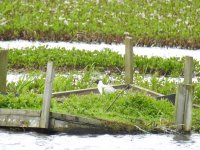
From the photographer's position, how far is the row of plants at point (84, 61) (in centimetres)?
3136

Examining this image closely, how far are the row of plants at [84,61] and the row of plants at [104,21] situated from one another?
786 cm

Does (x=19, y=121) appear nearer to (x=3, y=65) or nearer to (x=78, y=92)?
(x=3, y=65)

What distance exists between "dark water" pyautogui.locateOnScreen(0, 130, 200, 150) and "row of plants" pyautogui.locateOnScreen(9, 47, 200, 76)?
947cm

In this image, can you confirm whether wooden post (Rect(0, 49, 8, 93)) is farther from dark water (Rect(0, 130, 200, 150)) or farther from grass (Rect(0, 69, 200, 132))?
dark water (Rect(0, 130, 200, 150))

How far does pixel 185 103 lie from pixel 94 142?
205cm

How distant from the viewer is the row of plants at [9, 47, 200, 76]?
1235 inches

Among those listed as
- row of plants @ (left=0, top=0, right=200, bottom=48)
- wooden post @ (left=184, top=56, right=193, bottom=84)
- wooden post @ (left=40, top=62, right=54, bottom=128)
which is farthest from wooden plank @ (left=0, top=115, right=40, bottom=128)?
row of plants @ (left=0, top=0, right=200, bottom=48)

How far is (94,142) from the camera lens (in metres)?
21.3

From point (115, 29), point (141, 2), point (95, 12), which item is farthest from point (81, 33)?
point (141, 2)

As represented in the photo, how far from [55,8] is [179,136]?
27541 millimetres

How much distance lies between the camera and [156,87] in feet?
87.1

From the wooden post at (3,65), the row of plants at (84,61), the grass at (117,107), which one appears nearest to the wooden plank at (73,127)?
the grass at (117,107)

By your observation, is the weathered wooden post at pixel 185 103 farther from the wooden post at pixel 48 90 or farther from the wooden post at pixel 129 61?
the wooden post at pixel 129 61

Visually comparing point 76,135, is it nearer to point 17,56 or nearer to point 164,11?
point 17,56
